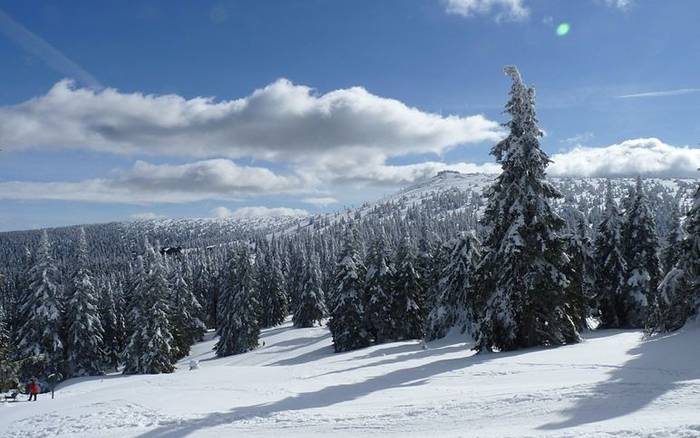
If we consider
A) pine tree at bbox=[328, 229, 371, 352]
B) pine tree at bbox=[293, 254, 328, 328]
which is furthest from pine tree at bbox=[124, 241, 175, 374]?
pine tree at bbox=[293, 254, 328, 328]

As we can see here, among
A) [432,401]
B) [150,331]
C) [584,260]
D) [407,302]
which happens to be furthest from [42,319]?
[584,260]

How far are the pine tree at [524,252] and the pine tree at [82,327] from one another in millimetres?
37534

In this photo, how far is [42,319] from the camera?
1645 inches

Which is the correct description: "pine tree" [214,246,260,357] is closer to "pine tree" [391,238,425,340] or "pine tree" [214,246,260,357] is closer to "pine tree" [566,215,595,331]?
"pine tree" [391,238,425,340]

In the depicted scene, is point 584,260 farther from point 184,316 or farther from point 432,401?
point 184,316

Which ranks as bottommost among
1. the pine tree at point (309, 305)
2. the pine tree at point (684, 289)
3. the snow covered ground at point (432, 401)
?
the pine tree at point (309, 305)

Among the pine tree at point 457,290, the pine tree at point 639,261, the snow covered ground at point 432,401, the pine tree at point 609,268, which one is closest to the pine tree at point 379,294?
the pine tree at point 457,290

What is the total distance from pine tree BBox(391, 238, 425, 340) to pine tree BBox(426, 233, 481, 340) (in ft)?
22.4

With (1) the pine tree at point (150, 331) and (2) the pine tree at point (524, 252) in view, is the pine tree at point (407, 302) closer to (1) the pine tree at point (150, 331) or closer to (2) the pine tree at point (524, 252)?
(1) the pine tree at point (150, 331)

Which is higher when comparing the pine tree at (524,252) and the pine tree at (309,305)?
the pine tree at (524,252)

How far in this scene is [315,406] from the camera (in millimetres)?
15336

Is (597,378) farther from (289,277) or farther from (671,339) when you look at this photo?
(289,277)

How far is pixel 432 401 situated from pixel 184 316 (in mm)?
54630

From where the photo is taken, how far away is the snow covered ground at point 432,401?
37.1 ft
